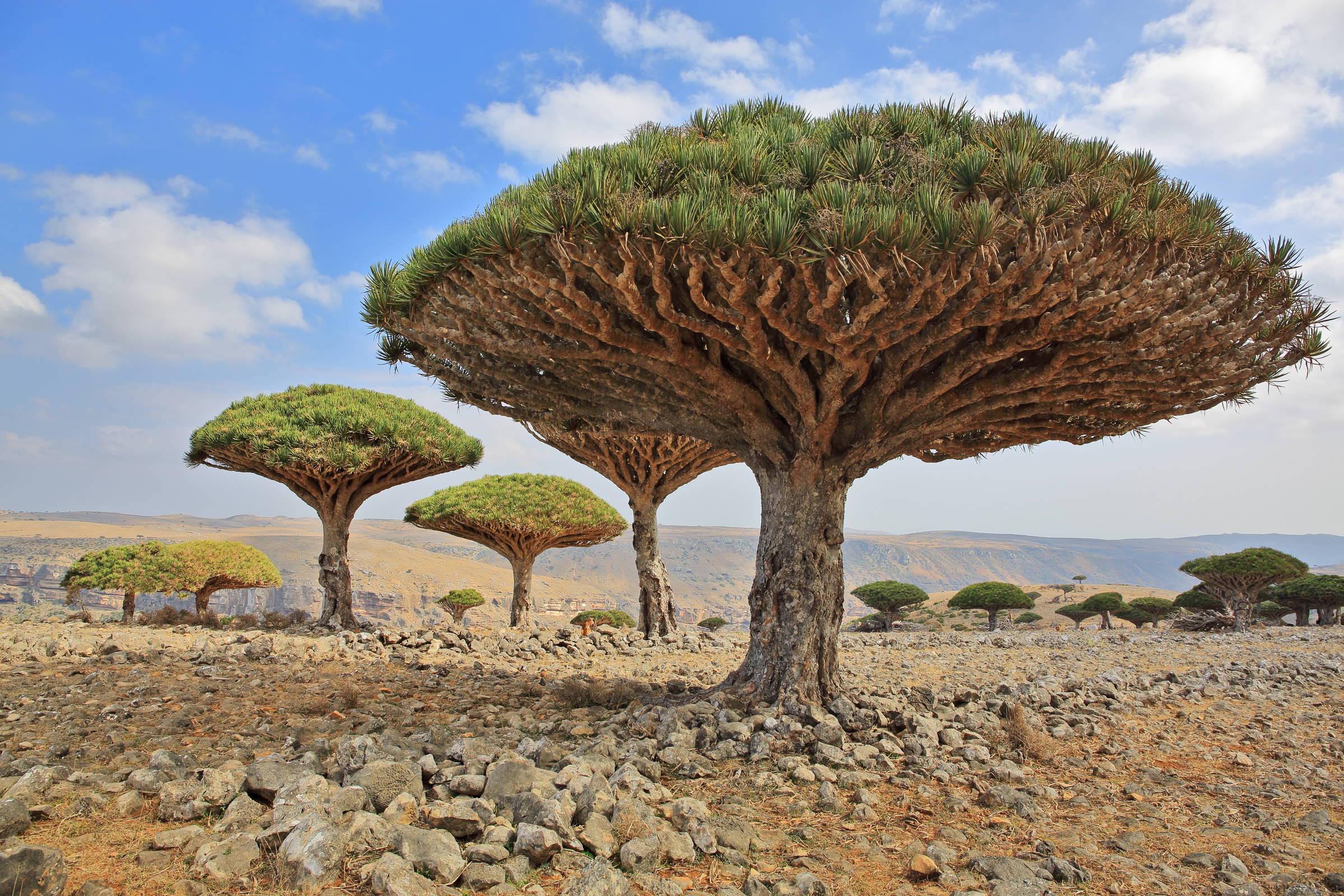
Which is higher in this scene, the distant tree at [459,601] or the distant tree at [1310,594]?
the distant tree at [1310,594]

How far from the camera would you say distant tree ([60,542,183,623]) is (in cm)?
2083

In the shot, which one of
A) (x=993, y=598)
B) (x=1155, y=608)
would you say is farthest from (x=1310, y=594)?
(x=993, y=598)

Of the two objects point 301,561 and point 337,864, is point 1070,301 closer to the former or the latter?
point 337,864

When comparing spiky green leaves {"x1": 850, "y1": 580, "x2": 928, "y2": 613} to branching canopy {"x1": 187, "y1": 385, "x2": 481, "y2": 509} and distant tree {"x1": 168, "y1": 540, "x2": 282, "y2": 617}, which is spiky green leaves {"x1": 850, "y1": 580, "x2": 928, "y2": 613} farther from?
distant tree {"x1": 168, "y1": 540, "x2": 282, "y2": 617}

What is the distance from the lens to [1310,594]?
29.7 metres

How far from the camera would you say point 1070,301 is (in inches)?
213

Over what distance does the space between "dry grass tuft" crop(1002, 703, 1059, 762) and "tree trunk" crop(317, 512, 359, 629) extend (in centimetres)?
1361

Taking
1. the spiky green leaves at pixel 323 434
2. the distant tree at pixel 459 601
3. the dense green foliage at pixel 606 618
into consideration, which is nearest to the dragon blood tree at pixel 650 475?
the spiky green leaves at pixel 323 434

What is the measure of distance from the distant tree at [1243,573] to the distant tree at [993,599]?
646 cm

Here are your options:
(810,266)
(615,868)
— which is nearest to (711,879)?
(615,868)

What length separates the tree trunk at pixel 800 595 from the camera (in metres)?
6.66

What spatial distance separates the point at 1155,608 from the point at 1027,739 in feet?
125

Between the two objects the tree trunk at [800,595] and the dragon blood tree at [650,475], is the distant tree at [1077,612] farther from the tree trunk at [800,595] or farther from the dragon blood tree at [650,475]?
the tree trunk at [800,595]

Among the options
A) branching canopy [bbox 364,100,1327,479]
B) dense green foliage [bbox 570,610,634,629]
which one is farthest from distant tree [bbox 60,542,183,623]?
branching canopy [bbox 364,100,1327,479]
